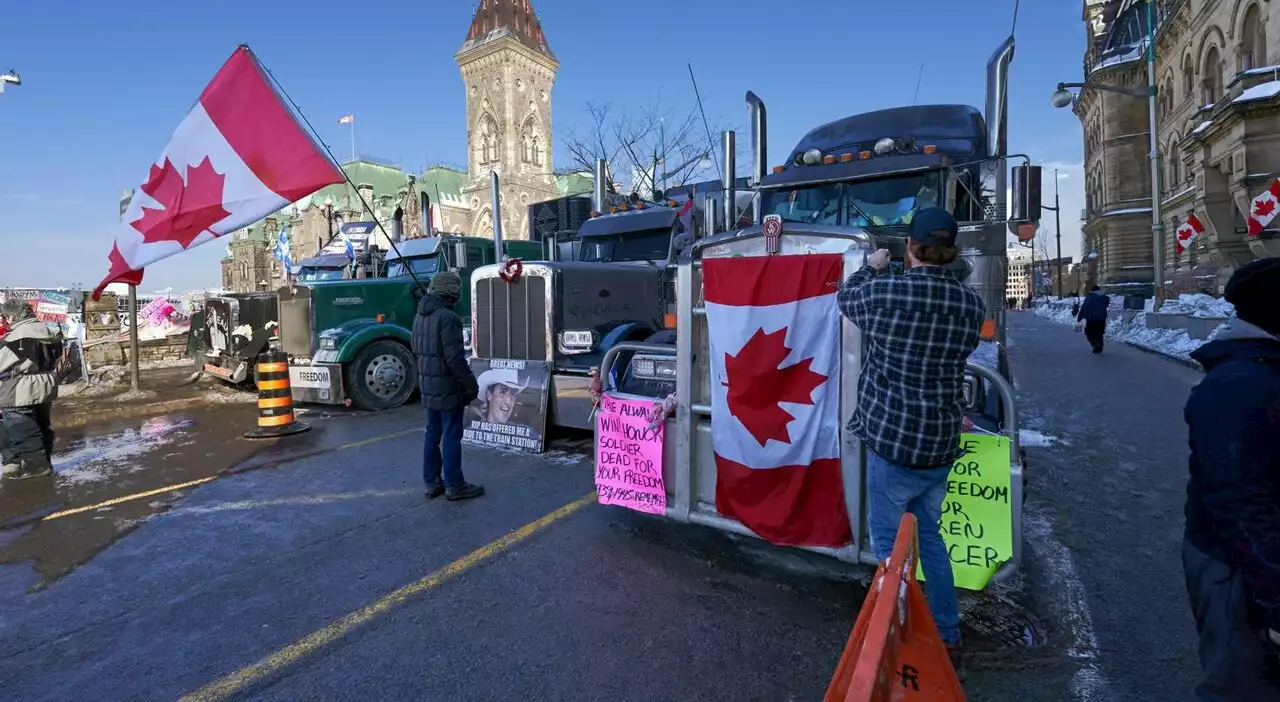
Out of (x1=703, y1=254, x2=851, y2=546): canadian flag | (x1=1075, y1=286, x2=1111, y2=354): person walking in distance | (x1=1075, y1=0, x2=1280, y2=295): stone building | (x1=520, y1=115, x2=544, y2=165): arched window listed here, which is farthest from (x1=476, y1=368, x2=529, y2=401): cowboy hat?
(x1=520, y1=115, x2=544, y2=165): arched window

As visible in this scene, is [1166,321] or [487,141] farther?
[487,141]

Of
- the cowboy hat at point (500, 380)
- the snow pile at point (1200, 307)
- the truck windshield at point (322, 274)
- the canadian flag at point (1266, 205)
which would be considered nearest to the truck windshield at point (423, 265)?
the truck windshield at point (322, 274)

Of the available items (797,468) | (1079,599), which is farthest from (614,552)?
(1079,599)

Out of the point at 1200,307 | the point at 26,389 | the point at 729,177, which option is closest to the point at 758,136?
the point at 729,177

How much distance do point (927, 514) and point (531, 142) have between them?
64661mm

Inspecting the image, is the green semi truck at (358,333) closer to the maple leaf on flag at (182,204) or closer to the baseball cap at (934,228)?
the maple leaf on flag at (182,204)

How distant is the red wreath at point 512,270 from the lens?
7.44m

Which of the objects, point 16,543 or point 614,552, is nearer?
point 614,552

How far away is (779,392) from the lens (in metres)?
3.76

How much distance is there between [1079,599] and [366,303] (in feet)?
33.6

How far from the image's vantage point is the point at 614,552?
173 inches

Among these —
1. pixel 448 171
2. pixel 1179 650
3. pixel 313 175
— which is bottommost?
pixel 1179 650

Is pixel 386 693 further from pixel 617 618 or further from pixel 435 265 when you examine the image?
pixel 435 265

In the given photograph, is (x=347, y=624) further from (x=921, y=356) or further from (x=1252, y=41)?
(x=1252, y=41)
